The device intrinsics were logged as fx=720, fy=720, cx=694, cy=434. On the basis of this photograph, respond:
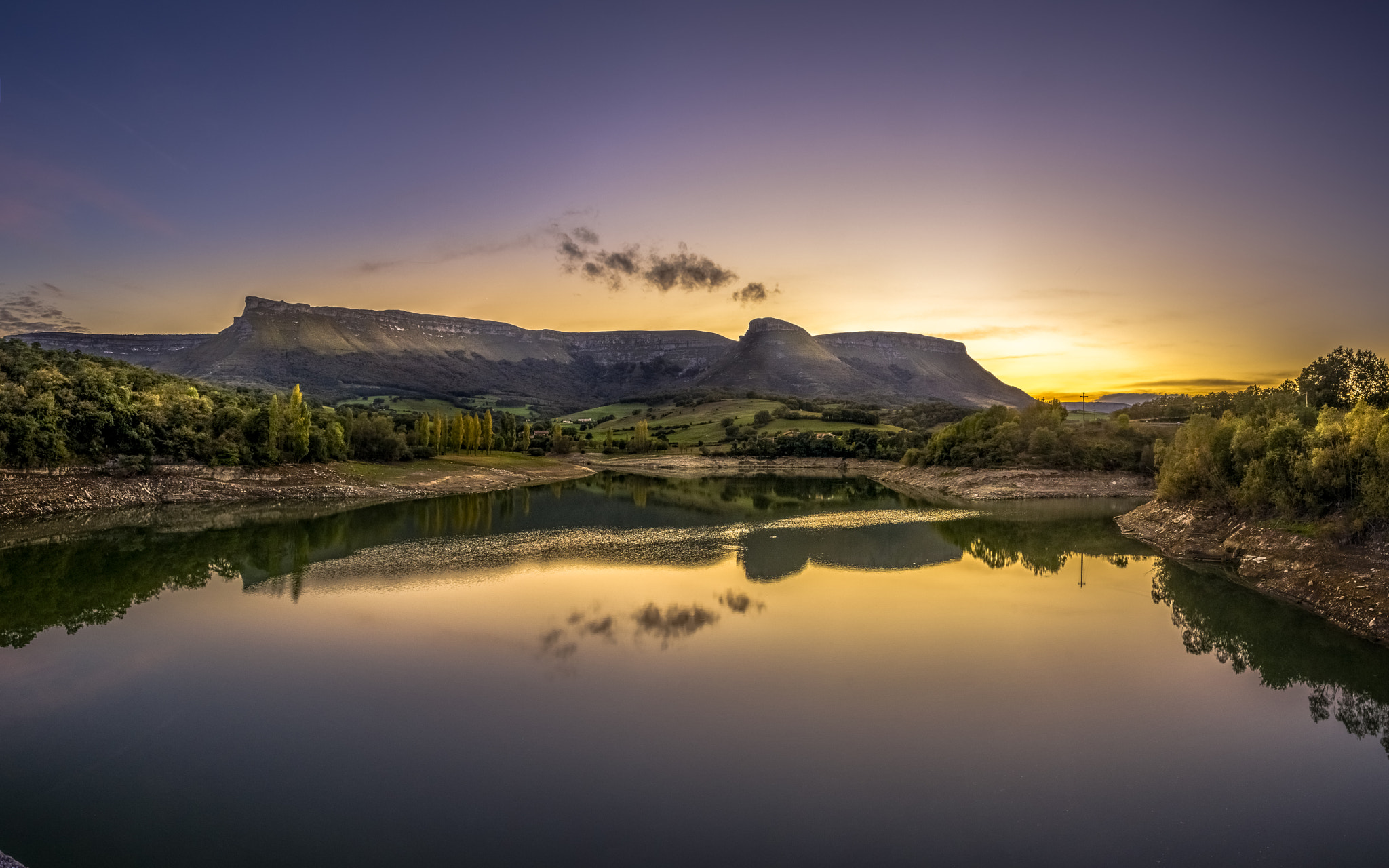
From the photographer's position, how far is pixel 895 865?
9141mm

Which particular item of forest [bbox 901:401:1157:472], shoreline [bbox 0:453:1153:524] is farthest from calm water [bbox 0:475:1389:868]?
forest [bbox 901:401:1157:472]

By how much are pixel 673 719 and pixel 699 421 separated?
398 ft

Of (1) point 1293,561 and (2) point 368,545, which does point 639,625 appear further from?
(1) point 1293,561

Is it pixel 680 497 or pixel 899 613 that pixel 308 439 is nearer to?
pixel 680 497

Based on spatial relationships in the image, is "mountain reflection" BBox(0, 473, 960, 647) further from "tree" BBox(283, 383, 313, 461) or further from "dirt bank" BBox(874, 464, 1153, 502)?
"dirt bank" BBox(874, 464, 1153, 502)

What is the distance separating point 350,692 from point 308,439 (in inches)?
2020

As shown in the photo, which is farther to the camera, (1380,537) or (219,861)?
(1380,537)

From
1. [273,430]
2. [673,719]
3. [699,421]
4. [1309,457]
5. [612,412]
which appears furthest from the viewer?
[612,412]

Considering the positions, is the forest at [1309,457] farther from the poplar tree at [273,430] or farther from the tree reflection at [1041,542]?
the poplar tree at [273,430]

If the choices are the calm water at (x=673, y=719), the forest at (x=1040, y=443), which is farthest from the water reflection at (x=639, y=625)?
the forest at (x=1040, y=443)

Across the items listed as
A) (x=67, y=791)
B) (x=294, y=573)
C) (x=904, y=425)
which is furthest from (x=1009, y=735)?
(x=904, y=425)

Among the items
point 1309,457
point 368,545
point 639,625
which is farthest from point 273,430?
point 1309,457

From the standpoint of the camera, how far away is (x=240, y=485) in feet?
173

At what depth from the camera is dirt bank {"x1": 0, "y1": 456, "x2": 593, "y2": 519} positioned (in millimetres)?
42344
